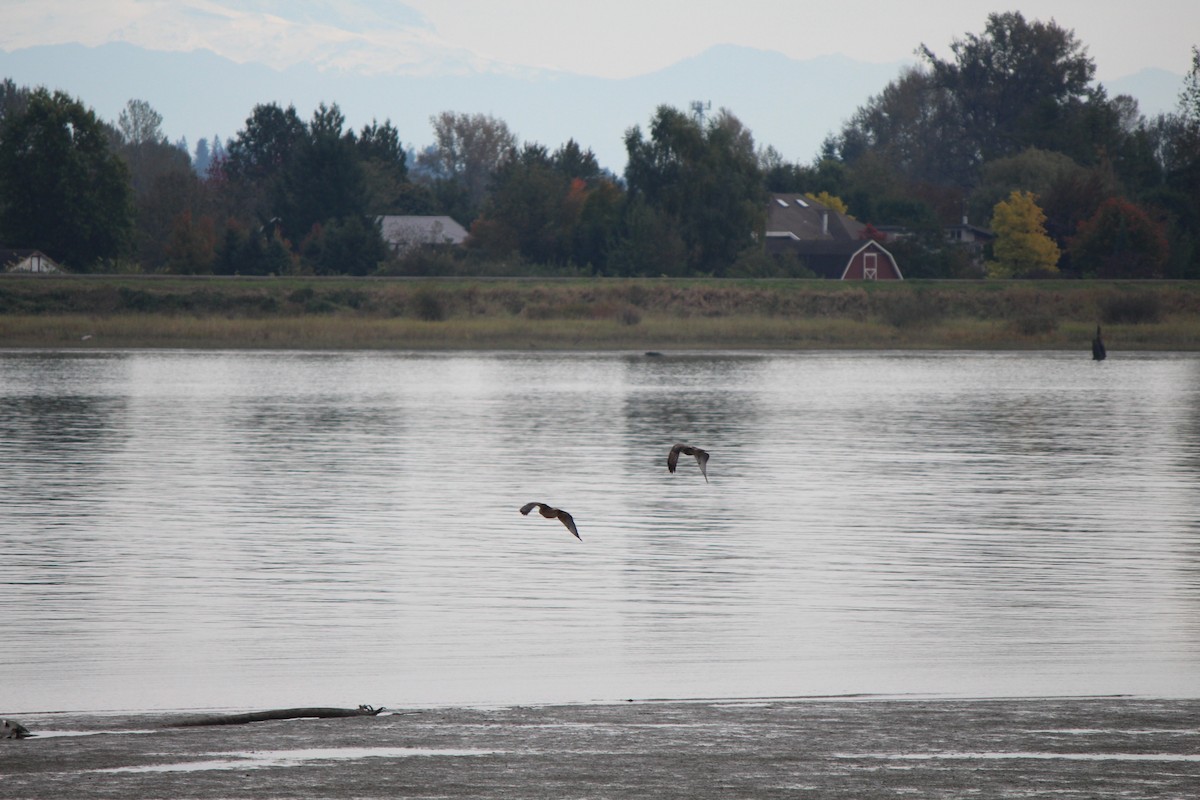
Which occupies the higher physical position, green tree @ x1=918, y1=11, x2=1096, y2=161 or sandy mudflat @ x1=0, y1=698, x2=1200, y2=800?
green tree @ x1=918, y1=11, x2=1096, y2=161

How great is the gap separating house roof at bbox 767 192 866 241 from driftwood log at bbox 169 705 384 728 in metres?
120

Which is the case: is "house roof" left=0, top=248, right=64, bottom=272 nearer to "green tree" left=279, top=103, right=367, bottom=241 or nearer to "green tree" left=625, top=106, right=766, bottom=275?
"green tree" left=279, top=103, right=367, bottom=241

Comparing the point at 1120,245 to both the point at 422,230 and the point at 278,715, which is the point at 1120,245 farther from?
the point at 278,715

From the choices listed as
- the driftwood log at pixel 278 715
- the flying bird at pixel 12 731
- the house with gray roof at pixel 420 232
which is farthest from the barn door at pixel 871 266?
the flying bird at pixel 12 731

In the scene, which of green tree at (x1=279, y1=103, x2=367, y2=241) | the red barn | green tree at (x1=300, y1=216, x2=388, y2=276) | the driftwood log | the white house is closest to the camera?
the driftwood log

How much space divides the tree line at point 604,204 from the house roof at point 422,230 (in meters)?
3.68

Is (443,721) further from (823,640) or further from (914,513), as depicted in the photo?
(914,513)

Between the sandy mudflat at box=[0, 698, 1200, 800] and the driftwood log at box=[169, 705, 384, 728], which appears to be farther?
the driftwood log at box=[169, 705, 384, 728]

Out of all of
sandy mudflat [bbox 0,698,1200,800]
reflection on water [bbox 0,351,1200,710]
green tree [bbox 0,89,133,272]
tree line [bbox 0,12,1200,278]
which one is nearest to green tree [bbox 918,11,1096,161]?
tree line [bbox 0,12,1200,278]

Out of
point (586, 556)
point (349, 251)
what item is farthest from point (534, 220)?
point (586, 556)

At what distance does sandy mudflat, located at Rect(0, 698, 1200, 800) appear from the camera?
795 cm

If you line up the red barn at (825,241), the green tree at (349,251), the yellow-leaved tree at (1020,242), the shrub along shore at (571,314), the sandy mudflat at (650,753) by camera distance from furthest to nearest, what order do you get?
the red barn at (825,241)
the yellow-leaved tree at (1020,242)
the green tree at (349,251)
the shrub along shore at (571,314)
the sandy mudflat at (650,753)

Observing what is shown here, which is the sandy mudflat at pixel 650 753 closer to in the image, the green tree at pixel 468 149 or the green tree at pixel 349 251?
the green tree at pixel 349 251

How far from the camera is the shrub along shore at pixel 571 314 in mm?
78625
